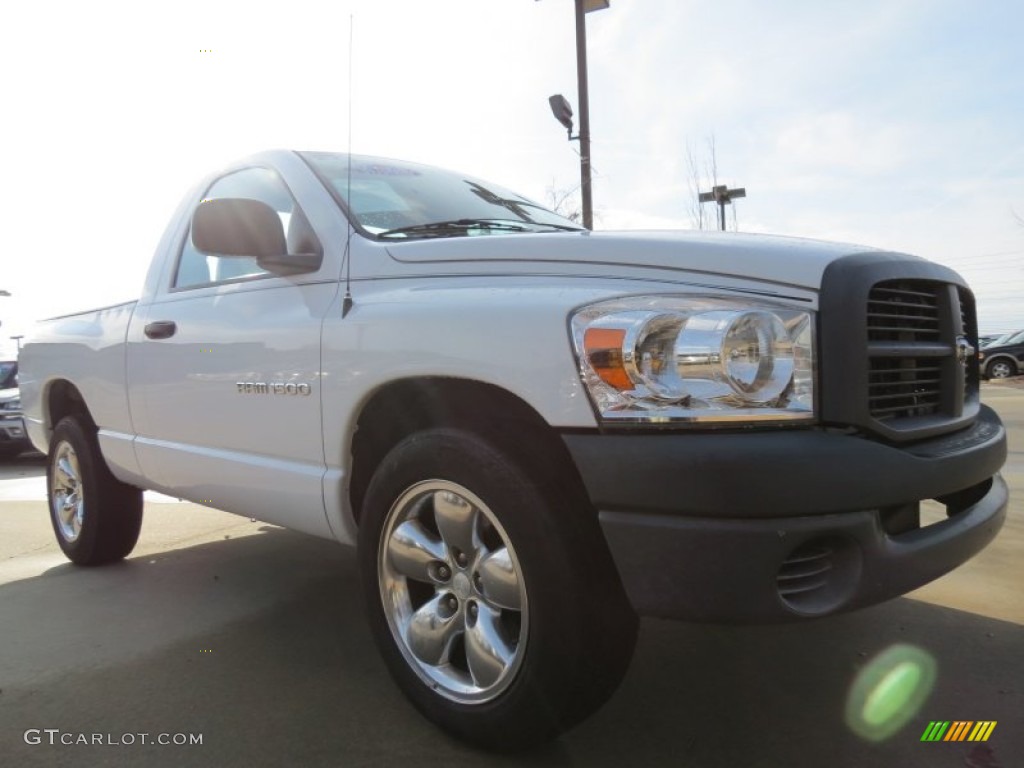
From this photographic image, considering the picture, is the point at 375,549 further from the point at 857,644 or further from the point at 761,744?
the point at 857,644

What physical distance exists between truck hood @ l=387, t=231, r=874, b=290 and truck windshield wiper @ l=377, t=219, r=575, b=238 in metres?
0.46

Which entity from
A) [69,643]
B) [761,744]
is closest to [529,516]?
[761,744]

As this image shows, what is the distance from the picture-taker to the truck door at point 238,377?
266 cm

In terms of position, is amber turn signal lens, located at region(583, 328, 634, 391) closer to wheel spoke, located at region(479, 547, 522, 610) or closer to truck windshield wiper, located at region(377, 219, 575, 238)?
wheel spoke, located at region(479, 547, 522, 610)

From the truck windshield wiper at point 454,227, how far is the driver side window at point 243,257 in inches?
12.7

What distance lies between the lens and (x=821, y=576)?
1.78 m

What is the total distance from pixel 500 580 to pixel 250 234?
1.53 metres

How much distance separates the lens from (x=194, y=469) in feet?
10.7

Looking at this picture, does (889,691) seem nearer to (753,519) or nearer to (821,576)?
(821,576)

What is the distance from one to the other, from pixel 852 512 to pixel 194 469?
8.53ft

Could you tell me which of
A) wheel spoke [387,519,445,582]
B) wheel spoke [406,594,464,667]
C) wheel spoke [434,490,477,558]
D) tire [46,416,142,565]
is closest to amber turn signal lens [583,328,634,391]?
wheel spoke [434,490,477,558]

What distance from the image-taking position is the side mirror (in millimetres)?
2705

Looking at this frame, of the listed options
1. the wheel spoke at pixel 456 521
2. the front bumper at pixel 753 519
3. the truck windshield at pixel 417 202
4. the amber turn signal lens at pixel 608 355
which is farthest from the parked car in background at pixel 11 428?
the front bumper at pixel 753 519

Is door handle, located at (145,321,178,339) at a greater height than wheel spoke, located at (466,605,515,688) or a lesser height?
greater
